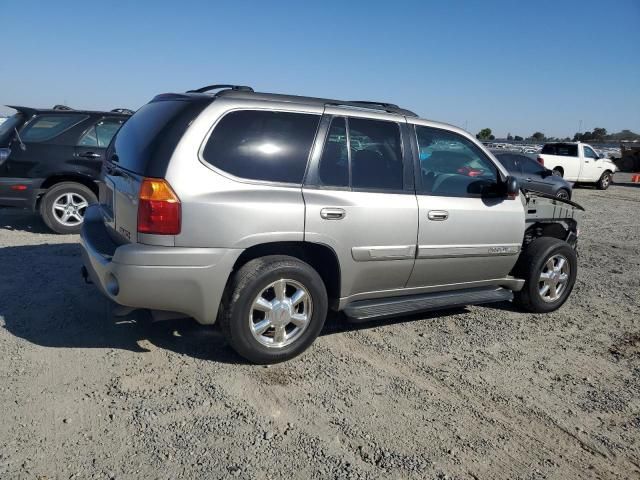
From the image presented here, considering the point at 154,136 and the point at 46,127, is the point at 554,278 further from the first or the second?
the point at 46,127

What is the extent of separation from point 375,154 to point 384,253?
773 mm

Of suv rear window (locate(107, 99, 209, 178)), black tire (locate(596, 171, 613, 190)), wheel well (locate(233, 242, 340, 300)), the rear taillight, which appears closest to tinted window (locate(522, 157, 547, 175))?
black tire (locate(596, 171, 613, 190))

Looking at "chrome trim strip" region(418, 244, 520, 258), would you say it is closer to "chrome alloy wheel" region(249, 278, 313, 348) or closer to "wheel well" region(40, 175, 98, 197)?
"chrome alloy wheel" region(249, 278, 313, 348)

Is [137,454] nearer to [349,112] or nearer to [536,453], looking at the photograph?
[536,453]

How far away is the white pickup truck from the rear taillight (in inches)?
700

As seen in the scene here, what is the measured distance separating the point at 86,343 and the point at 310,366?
1.67 meters

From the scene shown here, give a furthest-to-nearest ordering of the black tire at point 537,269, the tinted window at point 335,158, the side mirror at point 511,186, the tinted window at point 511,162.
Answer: the tinted window at point 511,162 → the black tire at point 537,269 → the side mirror at point 511,186 → the tinted window at point 335,158

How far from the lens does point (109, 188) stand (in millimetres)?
4000

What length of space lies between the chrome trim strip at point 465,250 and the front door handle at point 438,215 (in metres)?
0.23

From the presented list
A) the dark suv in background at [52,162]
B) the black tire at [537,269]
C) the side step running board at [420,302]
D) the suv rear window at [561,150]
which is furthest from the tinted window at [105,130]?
the suv rear window at [561,150]

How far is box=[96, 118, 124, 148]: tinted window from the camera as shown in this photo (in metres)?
7.75

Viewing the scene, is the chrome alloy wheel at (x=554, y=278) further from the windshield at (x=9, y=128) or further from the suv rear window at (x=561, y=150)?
the suv rear window at (x=561, y=150)

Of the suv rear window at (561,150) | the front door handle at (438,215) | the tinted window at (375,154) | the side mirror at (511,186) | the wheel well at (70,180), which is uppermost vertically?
the suv rear window at (561,150)

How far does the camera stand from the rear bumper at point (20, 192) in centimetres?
720
